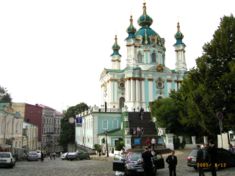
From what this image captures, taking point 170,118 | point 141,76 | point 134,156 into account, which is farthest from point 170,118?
point 134,156

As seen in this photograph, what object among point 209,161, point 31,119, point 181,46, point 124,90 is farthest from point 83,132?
point 209,161

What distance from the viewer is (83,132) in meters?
76.1

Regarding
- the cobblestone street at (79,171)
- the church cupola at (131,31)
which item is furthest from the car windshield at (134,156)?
the church cupola at (131,31)

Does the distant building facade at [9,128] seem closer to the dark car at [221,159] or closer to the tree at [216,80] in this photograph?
the tree at [216,80]

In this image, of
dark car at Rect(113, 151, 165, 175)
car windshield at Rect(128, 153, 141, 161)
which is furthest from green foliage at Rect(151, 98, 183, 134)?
car windshield at Rect(128, 153, 141, 161)

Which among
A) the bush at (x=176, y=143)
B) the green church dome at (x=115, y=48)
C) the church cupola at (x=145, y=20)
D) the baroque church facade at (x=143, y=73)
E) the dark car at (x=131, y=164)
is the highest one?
the church cupola at (x=145, y=20)

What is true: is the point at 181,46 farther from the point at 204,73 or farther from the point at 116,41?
the point at 204,73

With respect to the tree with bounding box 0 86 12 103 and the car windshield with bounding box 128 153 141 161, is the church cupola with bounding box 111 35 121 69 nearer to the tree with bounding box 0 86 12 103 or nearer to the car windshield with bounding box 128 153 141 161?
the tree with bounding box 0 86 12 103

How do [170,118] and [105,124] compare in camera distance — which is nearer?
[170,118]

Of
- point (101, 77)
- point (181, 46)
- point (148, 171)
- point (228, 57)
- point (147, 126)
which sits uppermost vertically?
point (181, 46)

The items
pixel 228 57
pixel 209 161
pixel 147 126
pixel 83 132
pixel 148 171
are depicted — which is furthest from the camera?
pixel 83 132

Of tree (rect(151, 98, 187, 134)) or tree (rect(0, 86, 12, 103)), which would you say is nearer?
tree (rect(151, 98, 187, 134))

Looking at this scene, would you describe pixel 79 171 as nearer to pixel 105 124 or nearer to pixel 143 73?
pixel 105 124

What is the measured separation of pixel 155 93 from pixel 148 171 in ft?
209
